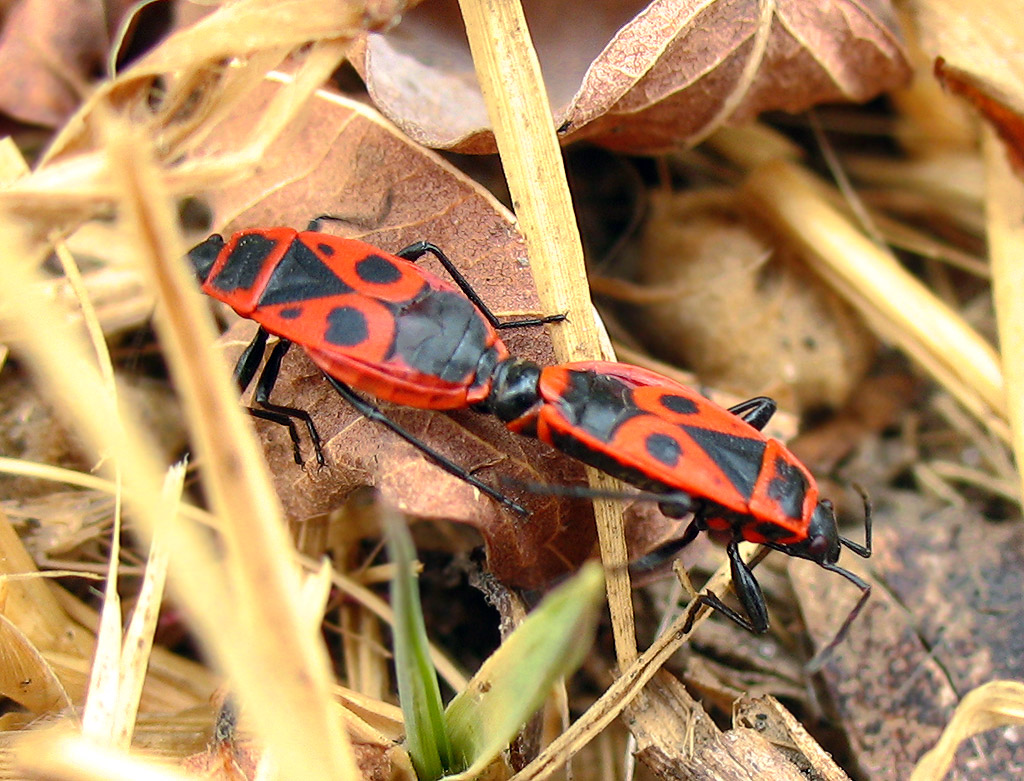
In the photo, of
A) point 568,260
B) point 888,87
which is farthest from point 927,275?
point 568,260

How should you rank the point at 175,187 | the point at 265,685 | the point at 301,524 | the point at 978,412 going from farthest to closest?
the point at 978,412 → the point at 301,524 → the point at 175,187 → the point at 265,685

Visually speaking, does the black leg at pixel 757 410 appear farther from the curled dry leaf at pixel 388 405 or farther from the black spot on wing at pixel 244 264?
the black spot on wing at pixel 244 264

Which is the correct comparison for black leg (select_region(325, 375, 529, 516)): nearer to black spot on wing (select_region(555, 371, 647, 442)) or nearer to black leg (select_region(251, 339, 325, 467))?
black leg (select_region(251, 339, 325, 467))

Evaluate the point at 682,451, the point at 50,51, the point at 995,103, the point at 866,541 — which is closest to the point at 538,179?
the point at 682,451

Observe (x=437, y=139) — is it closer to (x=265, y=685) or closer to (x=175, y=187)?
(x=175, y=187)

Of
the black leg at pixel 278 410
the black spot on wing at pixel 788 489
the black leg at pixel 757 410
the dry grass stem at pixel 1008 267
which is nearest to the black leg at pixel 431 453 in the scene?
the black leg at pixel 278 410

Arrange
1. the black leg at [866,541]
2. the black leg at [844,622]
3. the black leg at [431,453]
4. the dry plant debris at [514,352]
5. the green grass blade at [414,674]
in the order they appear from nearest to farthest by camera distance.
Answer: the green grass blade at [414,674]
the dry plant debris at [514,352]
the black leg at [431,453]
the black leg at [844,622]
the black leg at [866,541]
